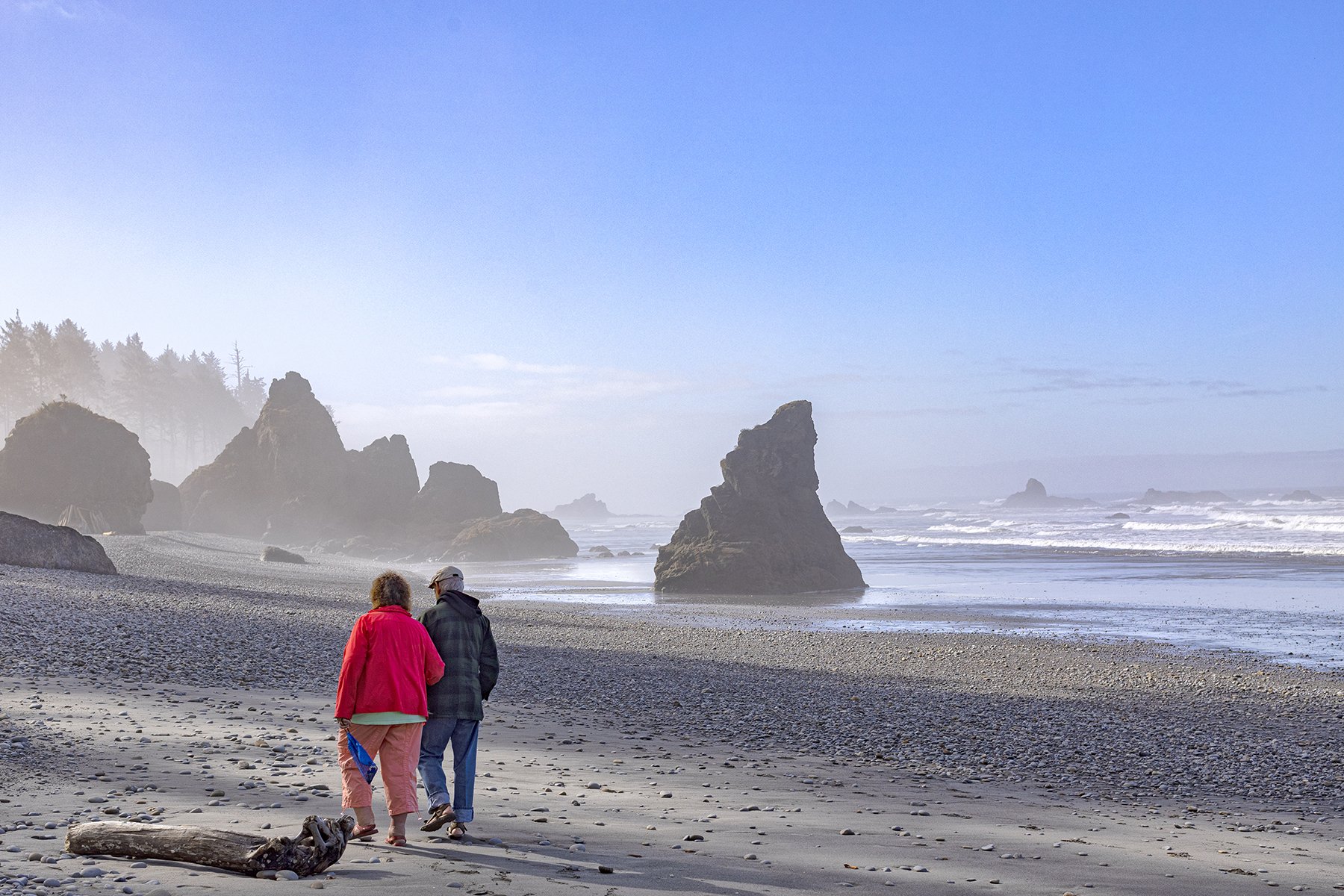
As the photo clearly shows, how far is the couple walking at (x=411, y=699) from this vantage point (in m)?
7.23

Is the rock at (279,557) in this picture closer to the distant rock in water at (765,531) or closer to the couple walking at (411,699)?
the distant rock in water at (765,531)

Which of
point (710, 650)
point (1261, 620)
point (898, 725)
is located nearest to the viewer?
point (898, 725)

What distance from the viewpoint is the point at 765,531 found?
48438 mm

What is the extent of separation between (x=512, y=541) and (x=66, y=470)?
29.7m

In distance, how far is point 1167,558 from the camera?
55625 millimetres

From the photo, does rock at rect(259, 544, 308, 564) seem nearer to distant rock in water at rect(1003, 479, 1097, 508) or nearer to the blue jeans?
the blue jeans

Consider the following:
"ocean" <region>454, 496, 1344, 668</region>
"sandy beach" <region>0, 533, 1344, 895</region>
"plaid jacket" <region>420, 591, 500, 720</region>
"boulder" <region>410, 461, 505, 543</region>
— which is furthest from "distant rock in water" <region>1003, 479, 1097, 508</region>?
"plaid jacket" <region>420, 591, 500, 720</region>

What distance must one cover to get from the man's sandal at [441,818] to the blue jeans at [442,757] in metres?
0.08

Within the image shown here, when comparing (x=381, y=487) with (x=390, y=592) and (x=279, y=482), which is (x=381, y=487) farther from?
(x=390, y=592)

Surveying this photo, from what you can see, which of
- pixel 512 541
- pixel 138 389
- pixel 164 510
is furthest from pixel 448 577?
pixel 138 389

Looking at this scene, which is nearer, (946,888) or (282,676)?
(946,888)

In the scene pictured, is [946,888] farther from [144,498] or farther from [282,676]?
[144,498]

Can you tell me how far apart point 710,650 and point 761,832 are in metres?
16.0

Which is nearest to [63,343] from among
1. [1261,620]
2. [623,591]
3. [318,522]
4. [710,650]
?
[318,522]
